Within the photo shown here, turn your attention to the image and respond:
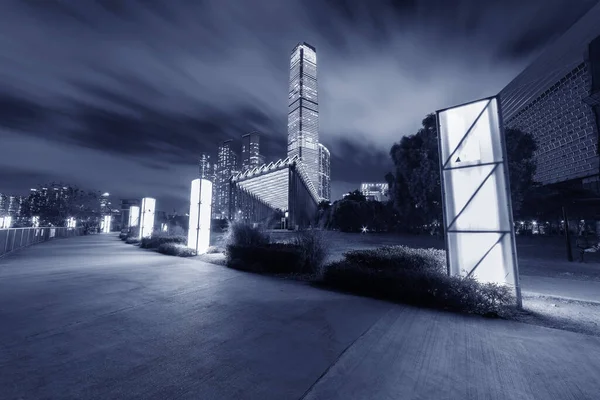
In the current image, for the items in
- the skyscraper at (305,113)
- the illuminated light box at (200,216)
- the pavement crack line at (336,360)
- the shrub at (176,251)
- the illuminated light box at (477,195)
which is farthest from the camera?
the skyscraper at (305,113)

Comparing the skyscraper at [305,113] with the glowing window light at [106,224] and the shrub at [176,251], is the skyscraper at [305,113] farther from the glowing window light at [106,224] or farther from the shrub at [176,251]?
the shrub at [176,251]

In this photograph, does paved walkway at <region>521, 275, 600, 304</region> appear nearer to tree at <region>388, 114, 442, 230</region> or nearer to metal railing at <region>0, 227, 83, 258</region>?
tree at <region>388, 114, 442, 230</region>

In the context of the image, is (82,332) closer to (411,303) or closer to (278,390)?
(278,390)

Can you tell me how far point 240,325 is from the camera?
3.85m

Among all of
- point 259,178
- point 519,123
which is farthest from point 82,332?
point 519,123

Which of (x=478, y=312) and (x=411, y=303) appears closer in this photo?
(x=478, y=312)

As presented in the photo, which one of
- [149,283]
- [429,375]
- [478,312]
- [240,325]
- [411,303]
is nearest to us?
[429,375]

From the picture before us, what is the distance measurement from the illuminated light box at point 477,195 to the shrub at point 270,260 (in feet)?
15.1

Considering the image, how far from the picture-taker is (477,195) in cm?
602

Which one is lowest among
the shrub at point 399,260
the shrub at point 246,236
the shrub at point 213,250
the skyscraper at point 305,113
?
the shrub at point 213,250

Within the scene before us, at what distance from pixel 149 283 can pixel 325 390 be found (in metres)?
5.89

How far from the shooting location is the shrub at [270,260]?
28.2 ft

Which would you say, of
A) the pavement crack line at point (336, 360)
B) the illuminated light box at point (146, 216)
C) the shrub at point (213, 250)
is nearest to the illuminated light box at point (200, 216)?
the shrub at point (213, 250)

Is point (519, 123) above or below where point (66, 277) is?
above
